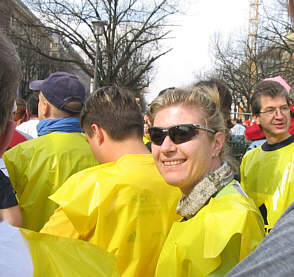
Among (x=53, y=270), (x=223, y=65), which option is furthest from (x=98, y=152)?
(x=223, y=65)

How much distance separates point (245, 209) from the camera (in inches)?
58.2

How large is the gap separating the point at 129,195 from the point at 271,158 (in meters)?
2.05

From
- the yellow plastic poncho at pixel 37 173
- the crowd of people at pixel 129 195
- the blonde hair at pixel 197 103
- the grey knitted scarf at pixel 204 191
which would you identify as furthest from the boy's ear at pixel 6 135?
the yellow plastic poncho at pixel 37 173

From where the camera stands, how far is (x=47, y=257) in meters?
0.90

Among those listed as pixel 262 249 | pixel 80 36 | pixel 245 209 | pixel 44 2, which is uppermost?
pixel 44 2

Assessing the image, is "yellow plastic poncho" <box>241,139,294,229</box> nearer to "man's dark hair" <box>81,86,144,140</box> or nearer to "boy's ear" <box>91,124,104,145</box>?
"man's dark hair" <box>81,86,144,140</box>

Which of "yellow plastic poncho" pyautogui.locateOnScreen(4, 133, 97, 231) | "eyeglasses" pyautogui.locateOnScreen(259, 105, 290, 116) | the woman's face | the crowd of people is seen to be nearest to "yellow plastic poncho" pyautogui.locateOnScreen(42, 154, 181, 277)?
the crowd of people

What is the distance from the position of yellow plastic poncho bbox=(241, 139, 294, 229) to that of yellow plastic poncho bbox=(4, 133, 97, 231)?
177 centimetres

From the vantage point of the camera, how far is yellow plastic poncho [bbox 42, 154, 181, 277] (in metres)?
1.77

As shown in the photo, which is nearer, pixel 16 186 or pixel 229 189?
pixel 229 189

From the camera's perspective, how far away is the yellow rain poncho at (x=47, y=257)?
0.83 meters

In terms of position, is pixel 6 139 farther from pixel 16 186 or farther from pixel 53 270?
pixel 16 186

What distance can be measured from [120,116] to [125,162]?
392mm

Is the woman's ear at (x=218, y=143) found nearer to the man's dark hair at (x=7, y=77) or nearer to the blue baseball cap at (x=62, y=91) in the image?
the man's dark hair at (x=7, y=77)
